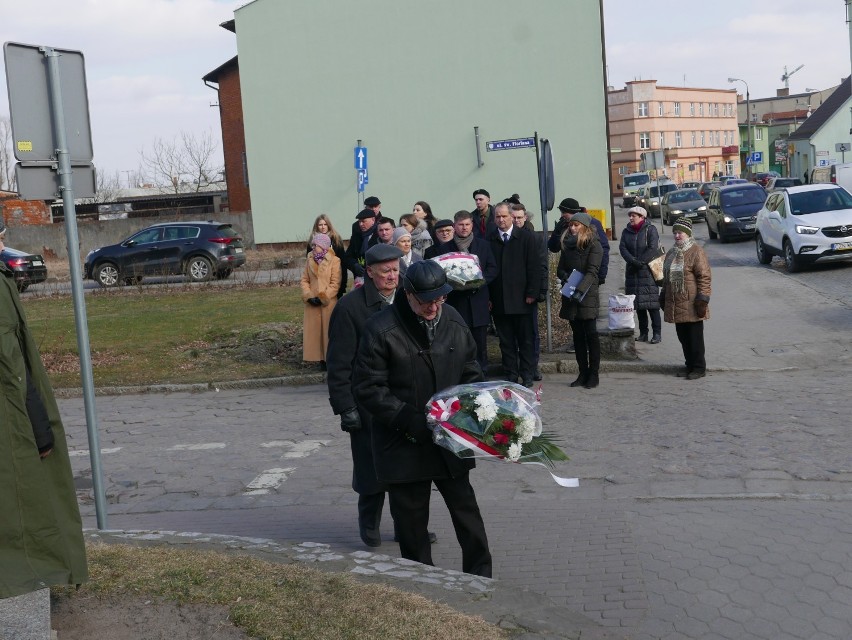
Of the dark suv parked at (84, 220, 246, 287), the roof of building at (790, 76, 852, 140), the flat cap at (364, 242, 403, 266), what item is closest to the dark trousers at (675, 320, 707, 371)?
the flat cap at (364, 242, 403, 266)

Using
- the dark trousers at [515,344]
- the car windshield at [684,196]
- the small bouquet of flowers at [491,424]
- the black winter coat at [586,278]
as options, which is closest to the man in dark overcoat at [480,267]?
the dark trousers at [515,344]

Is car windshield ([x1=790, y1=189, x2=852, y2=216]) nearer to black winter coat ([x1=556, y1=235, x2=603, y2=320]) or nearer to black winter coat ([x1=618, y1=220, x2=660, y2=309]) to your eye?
black winter coat ([x1=618, y1=220, x2=660, y2=309])

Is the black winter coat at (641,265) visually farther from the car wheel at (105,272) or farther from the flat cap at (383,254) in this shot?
the car wheel at (105,272)

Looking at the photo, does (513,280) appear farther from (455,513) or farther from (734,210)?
(734,210)

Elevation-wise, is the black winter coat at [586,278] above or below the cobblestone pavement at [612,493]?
above

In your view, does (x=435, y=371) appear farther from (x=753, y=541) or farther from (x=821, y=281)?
(x=821, y=281)

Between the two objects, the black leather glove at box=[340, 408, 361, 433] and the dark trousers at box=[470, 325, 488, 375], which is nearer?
the black leather glove at box=[340, 408, 361, 433]

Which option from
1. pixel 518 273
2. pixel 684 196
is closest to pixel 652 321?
pixel 518 273

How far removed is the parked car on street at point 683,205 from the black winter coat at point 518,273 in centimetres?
3284

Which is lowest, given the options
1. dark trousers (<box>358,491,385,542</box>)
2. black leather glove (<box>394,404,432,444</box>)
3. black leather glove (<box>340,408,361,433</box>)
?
dark trousers (<box>358,491,385,542</box>)

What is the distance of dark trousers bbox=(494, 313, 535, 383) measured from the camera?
11.5 m

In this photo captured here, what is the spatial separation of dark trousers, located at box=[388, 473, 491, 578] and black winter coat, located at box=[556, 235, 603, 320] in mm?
6150

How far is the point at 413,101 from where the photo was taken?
38.3 metres

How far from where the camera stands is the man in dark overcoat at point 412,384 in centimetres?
523
